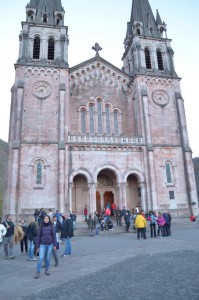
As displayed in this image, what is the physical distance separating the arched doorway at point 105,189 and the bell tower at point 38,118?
5.29 metres

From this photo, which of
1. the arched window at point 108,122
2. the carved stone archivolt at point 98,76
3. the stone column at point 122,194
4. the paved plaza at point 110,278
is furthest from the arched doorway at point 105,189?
the paved plaza at point 110,278

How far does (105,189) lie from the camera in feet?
87.5

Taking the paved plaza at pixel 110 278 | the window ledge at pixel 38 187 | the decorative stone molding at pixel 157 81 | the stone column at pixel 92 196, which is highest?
the decorative stone molding at pixel 157 81

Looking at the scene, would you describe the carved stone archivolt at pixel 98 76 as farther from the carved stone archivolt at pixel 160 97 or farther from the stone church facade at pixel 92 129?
the carved stone archivolt at pixel 160 97

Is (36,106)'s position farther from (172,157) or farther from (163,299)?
(163,299)

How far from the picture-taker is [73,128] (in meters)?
27.6

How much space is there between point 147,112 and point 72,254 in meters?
20.0

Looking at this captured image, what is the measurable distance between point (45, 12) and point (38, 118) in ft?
53.1

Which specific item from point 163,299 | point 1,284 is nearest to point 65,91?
point 1,284

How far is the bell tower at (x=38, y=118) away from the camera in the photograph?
22469 mm

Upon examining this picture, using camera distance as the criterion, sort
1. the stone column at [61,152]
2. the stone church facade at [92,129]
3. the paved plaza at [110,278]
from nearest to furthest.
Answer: the paved plaza at [110,278], the stone column at [61,152], the stone church facade at [92,129]

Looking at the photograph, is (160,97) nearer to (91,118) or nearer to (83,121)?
(91,118)

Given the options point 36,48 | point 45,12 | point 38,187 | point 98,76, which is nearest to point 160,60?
point 98,76

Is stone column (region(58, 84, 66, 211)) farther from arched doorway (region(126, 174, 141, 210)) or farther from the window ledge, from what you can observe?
arched doorway (region(126, 174, 141, 210))
